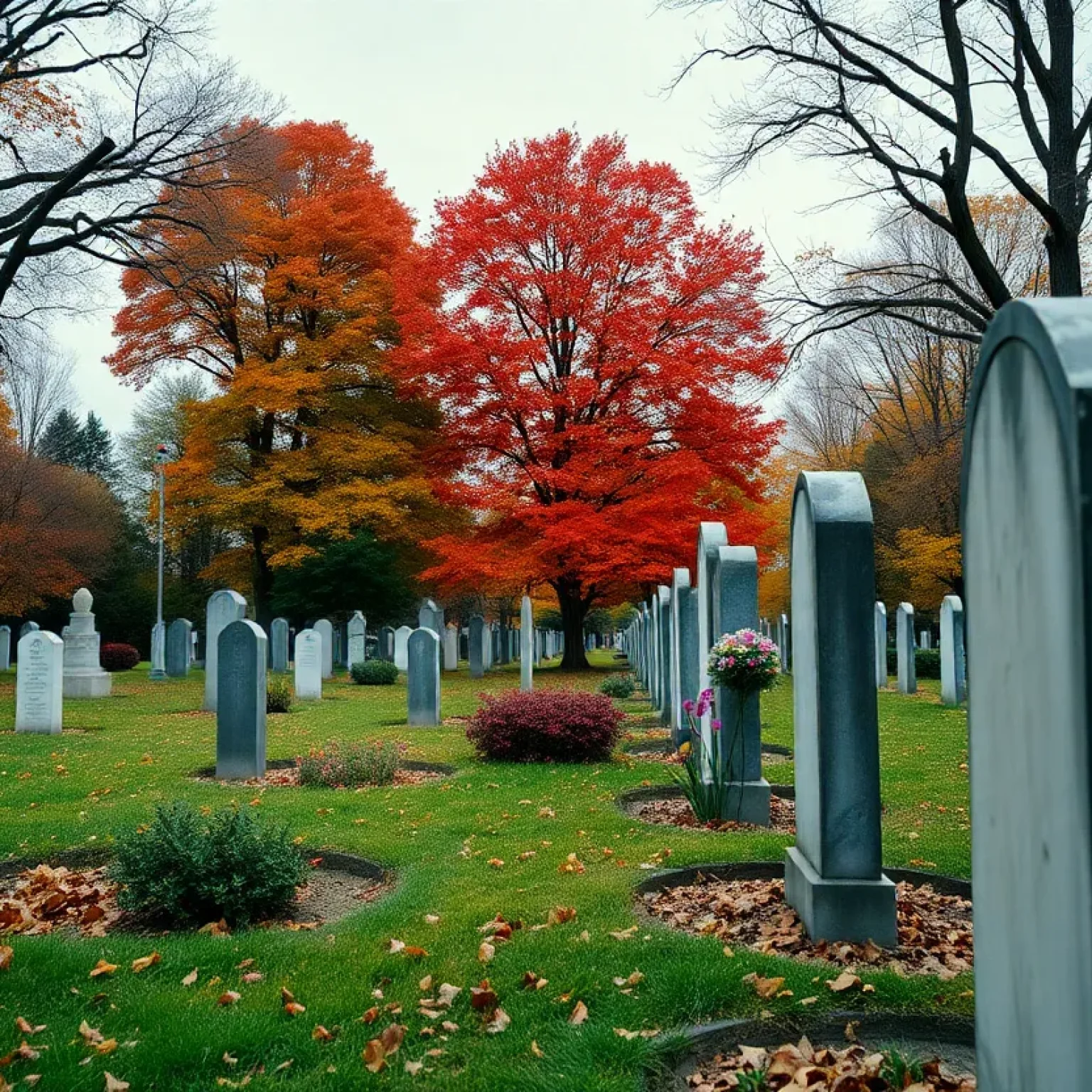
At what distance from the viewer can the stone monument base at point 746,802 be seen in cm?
771

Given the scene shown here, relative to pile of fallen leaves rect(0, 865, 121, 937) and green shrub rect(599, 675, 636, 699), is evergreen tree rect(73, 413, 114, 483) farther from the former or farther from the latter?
pile of fallen leaves rect(0, 865, 121, 937)

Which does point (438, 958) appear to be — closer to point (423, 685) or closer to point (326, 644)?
point (423, 685)

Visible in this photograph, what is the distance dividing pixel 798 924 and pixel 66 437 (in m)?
56.7

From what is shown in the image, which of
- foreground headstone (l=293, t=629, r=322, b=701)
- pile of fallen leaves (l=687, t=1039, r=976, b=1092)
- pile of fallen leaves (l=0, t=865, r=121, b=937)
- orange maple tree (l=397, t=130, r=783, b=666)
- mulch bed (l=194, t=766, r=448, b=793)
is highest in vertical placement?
orange maple tree (l=397, t=130, r=783, b=666)

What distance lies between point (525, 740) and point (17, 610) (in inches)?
1041

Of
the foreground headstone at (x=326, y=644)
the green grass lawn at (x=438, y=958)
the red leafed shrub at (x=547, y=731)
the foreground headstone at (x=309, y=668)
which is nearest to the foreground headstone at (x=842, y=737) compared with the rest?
the green grass lawn at (x=438, y=958)

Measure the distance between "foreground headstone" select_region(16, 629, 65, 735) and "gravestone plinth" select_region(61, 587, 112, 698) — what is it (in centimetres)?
646

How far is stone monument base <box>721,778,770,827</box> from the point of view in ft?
25.3

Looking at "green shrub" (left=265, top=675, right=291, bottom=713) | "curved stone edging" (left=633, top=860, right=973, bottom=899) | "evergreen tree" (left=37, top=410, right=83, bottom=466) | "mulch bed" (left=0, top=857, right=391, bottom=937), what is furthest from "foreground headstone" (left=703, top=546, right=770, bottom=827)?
"evergreen tree" (left=37, top=410, right=83, bottom=466)

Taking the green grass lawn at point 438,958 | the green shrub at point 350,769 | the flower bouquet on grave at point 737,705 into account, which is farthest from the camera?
the green shrub at point 350,769

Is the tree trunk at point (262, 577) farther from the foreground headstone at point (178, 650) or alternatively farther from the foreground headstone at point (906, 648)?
the foreground headstone at point (906, 648)

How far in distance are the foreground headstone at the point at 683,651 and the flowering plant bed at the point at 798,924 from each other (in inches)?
182

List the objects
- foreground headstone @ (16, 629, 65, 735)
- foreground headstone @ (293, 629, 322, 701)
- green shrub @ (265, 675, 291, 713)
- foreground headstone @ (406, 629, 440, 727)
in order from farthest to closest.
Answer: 1. foreground headstone @ (293, 629, 322, 701)
2. green shrub @ (265, 675, 291, 713)
3. foreground headstone @ (406, 629, 440, 727)
4. foreground headstone @ (16, 629, 65, 735)

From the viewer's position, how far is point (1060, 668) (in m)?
1.90
